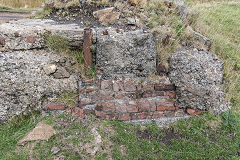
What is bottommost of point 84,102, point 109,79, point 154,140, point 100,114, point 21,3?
point 154,140

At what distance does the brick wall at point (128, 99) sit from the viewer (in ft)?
8.61

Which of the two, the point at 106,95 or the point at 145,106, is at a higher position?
the point at 106,95

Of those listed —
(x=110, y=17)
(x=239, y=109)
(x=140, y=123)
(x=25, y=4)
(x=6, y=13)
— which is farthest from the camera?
(x=25, y=4)

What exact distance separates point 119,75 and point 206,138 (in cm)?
145

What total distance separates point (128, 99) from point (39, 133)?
1252 millimetres

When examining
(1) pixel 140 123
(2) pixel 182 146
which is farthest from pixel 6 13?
(2) pixel 182 146

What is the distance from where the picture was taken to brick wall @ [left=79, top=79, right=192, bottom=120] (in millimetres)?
2625

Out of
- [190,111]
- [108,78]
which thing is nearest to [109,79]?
[108,78]

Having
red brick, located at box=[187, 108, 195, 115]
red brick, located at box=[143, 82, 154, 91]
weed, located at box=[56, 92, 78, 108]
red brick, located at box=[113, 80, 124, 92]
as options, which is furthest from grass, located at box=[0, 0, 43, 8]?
red brick, located at box=[187, 108, 195, 115]

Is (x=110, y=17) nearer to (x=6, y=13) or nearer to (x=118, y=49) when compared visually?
(x=118, y=49)

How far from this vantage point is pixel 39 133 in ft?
7.65

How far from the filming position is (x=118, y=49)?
8.87ft

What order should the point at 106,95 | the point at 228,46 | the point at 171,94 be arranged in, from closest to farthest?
the point at 106,95, the point at 171,94, the point at 228,46

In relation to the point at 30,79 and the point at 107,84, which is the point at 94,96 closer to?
the point at 107,84
